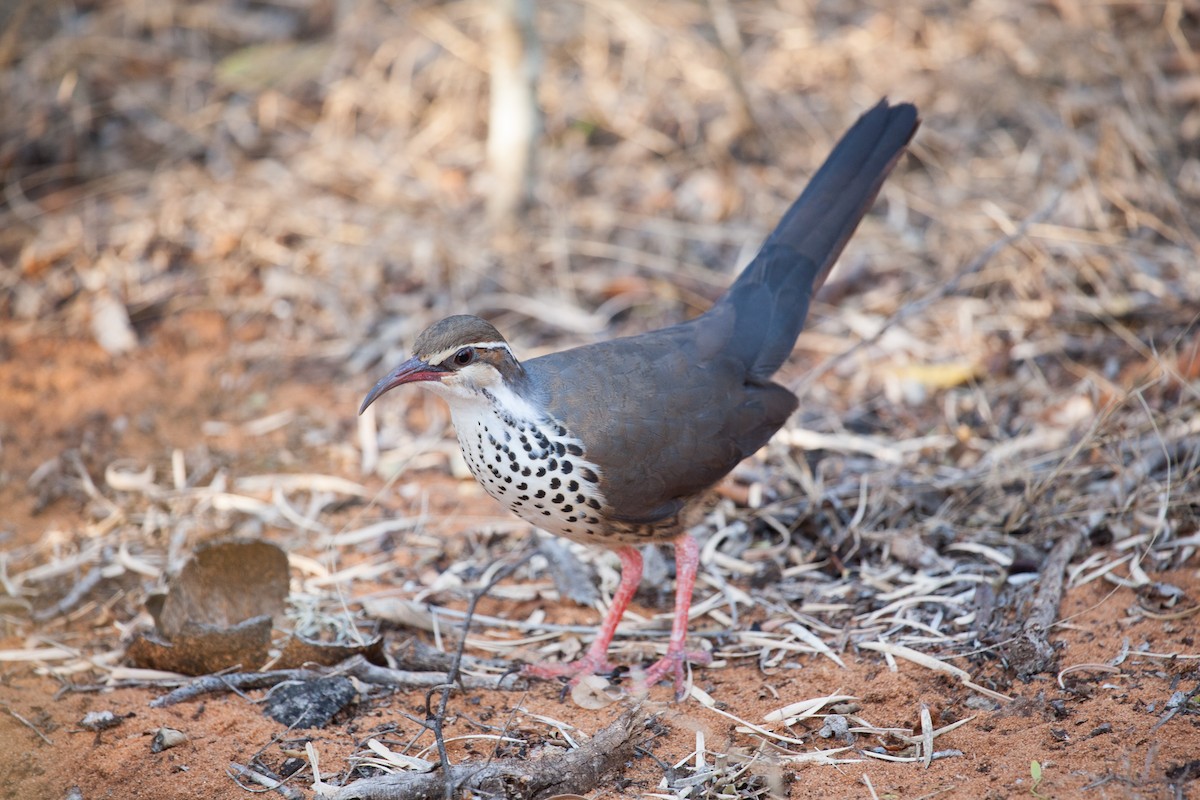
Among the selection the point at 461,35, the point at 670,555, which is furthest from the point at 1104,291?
the point at 461,35

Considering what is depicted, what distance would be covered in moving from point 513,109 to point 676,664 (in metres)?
4.60

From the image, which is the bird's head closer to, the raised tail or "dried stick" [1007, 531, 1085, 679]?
the raised tail

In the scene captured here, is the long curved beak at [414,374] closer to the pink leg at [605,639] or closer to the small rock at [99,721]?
the pink leg at [605,639]

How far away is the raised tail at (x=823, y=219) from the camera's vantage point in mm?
5133

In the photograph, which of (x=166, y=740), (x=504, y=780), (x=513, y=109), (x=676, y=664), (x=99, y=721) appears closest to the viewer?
(x=504, y=780)

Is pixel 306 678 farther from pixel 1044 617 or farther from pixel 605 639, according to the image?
pixel 1044 617

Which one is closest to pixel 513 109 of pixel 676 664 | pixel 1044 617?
pixel 676 664

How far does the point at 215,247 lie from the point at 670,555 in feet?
14.6

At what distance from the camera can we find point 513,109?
307 inches

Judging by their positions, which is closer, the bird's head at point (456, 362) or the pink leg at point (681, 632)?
the bird's head at point (456, 362)

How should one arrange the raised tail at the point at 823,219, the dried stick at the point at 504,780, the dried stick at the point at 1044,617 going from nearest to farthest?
the dried stick at the point at 504,780 < the dried stick at the point at 1044,617 < the raised tail at the point at 823,219

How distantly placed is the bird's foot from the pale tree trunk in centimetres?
422

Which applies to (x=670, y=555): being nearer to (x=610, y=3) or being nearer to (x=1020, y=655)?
(x=1020, y=655)

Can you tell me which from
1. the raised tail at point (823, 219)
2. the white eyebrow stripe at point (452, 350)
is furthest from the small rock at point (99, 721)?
the raised tail at point (823, 219)
